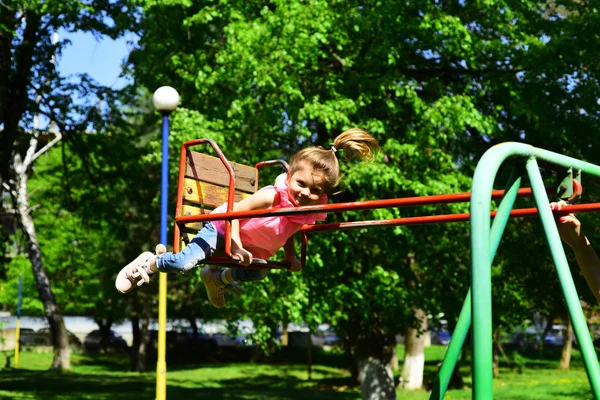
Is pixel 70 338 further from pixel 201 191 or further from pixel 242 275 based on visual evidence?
pixel 201 191

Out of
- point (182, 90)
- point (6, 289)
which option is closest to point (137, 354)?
point (6, 289)

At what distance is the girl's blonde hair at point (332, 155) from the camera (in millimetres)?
4715

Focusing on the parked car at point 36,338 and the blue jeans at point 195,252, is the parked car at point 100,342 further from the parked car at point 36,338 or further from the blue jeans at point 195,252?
the blue jeans at point 195,252

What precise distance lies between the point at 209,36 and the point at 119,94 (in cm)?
339

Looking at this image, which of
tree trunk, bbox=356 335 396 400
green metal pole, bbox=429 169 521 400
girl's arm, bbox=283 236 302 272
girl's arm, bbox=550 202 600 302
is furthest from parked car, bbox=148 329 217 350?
green metal pole, bbox=429 169 521 400

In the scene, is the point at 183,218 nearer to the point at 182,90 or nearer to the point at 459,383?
the point at 182,90

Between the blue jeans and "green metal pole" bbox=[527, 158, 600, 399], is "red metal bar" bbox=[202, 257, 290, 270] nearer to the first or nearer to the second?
the blue jeans

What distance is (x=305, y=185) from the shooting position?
A: 4.75 meters

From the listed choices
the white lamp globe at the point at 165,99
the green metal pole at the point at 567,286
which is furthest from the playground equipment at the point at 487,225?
the white lamp globe at the point at 165,99

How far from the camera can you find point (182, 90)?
642 inches

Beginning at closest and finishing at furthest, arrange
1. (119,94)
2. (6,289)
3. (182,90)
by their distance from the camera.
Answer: (182,90) < (119,94) < (6,289)

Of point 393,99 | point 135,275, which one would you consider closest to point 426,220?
point 135,275

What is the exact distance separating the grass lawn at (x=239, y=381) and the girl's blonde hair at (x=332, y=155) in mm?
13405

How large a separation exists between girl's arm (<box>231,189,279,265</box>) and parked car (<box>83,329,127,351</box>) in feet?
116
